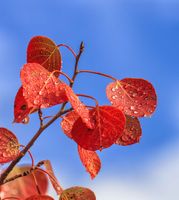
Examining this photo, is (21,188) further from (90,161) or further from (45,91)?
(45,91)

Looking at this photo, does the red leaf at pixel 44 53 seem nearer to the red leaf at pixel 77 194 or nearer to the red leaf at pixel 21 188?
the red leaf at pixel 77 194

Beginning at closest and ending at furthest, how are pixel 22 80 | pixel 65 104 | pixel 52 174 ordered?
pixel 22 80 < pixel 65 104 < pixel 52 174

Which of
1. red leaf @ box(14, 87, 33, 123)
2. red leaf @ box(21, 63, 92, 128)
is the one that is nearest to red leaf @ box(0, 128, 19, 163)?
red leaf @ box(14, 87, 33, 123)

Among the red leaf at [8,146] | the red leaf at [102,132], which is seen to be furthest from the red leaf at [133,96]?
the red leaf at [8,146]

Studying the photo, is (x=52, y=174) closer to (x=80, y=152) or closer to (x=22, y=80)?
(x=80, y=152)

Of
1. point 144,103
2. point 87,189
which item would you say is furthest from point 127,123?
point 87,189

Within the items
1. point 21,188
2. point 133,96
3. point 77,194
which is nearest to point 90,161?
point 77,194

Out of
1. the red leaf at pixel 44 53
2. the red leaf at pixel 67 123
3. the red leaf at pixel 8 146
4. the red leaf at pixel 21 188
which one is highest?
the red leaf at pixel 44 53
